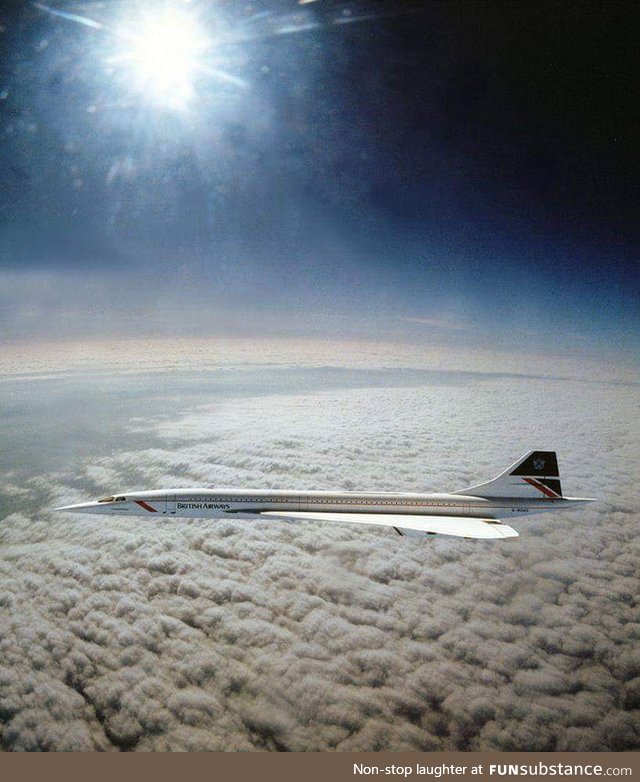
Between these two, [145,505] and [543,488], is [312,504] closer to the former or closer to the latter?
[145,505]

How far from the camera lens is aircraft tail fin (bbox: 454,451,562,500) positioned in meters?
13.1

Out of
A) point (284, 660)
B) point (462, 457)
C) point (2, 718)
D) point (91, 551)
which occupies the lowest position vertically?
Result: point (2, 718)

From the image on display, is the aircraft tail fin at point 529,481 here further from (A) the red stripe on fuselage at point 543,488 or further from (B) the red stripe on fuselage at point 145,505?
(B) the red stripe on fuselage at point 145,505

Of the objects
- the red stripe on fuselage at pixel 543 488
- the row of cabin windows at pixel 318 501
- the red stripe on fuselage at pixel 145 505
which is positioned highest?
the red stripe on fuselage at pixel 543 488

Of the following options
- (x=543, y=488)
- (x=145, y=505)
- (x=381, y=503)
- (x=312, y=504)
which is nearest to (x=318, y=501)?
(x=312, y=504)

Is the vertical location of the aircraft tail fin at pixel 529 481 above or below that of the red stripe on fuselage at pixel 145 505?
above

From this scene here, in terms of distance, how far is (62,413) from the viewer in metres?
50.5

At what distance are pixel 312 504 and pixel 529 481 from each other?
28.5 ft

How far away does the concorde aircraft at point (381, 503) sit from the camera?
12734 mm

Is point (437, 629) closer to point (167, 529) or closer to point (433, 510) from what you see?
point (433, 510)

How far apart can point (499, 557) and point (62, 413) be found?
5905cm

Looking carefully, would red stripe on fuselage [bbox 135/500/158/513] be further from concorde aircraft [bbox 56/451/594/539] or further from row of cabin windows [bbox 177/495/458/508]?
row of cabin windows [bbox 177/495/458/508]

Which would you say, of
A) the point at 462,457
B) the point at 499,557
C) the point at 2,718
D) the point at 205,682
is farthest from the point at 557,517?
A: the point at 2,718

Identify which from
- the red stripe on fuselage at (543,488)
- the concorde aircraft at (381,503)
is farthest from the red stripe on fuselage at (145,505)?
the red stripe on fuselage at (543,488)
